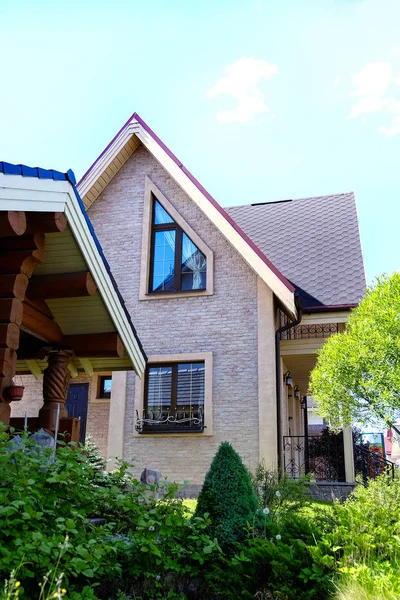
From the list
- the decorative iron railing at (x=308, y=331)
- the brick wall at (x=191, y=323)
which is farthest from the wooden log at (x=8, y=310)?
the decorative iron railing at (x=308, y=331)

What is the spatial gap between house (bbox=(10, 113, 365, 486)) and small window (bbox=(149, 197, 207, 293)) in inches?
1.0

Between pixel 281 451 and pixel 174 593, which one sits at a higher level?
pixel 281 451

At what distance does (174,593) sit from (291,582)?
3.07 feet

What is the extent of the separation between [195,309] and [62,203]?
695cm

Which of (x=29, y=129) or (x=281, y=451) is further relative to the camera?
(x=281, y=451)

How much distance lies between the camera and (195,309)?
12.8m

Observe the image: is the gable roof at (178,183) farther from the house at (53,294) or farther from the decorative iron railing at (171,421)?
the house at (53,294)

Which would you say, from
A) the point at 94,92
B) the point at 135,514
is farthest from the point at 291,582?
the point at 94,92

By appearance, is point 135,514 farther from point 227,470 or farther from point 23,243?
point 23,243

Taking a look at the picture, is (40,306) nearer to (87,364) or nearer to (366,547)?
(87,364)

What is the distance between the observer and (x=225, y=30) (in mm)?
7500

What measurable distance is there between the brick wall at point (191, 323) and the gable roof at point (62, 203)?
4.84 m

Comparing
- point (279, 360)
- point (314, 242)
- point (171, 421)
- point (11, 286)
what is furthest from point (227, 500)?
point (314, 242)

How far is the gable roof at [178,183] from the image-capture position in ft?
39.5
